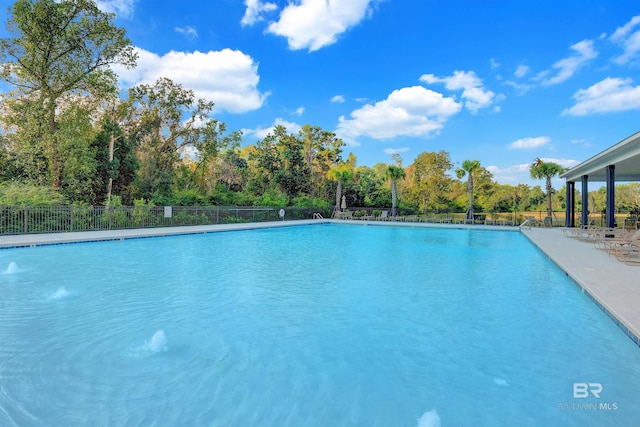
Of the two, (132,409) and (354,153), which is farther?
(354,153)

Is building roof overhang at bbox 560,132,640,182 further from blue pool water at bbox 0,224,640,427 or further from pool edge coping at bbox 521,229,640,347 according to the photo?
blue pool water at bbox 0,224,640,427

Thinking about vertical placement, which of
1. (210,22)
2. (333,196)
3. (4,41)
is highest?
(210,22)

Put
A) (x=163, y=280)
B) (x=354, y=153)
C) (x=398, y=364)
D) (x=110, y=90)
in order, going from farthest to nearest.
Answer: (x=354, y=153)
(x=110, y=90)
(x=163, y=280)
(x=398, y=364)

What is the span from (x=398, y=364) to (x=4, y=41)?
70.8 ft

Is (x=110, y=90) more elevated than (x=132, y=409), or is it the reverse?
(x=110, y=90)

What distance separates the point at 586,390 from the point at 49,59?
22.2 metres

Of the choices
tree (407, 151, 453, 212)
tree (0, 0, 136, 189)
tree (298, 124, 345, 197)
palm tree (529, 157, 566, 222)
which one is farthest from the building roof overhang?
tree (298, 124, 345, 197)

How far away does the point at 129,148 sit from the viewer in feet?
71.1

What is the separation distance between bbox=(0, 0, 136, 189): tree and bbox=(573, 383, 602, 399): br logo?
20.4m

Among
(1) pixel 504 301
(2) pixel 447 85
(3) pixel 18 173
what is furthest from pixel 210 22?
(1) pixel 504 301

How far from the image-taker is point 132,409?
2.69 metres

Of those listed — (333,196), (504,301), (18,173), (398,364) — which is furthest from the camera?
(333,196)

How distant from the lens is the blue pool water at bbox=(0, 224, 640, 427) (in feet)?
8.95

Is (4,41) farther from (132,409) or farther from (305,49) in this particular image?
(132,409)
